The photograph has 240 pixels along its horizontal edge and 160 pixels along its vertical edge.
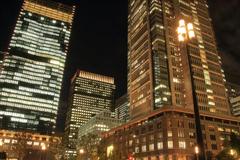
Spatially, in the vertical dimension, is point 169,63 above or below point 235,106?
above

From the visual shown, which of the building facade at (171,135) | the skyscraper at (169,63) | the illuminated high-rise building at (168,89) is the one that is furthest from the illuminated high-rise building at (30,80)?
the building facade at (171,135)

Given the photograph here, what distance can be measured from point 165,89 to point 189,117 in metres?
38.6

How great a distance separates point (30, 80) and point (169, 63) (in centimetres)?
10186

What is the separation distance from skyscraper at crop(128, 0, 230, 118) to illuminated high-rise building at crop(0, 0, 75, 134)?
61568 mm

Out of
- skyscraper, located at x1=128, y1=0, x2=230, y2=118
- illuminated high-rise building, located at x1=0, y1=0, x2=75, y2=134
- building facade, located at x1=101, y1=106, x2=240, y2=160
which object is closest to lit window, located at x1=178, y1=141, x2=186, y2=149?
building facade, located at x1=101, y1=106, x2=240, y2=160

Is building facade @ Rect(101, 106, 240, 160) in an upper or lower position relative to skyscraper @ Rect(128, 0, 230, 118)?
lower

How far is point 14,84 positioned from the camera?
17062 centimetres

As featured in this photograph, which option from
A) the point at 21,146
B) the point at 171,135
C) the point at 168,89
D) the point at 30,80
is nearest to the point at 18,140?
the point at 21,146

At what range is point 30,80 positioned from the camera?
177m

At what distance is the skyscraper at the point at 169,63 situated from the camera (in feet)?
442

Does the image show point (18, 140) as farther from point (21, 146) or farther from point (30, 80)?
point (30, 80)

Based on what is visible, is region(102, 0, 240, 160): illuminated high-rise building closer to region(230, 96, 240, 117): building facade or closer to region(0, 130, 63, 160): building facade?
region(230, 96, 240, 117): building facade

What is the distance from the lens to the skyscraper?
135 metres

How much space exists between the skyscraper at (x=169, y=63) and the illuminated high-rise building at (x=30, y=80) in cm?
6157
